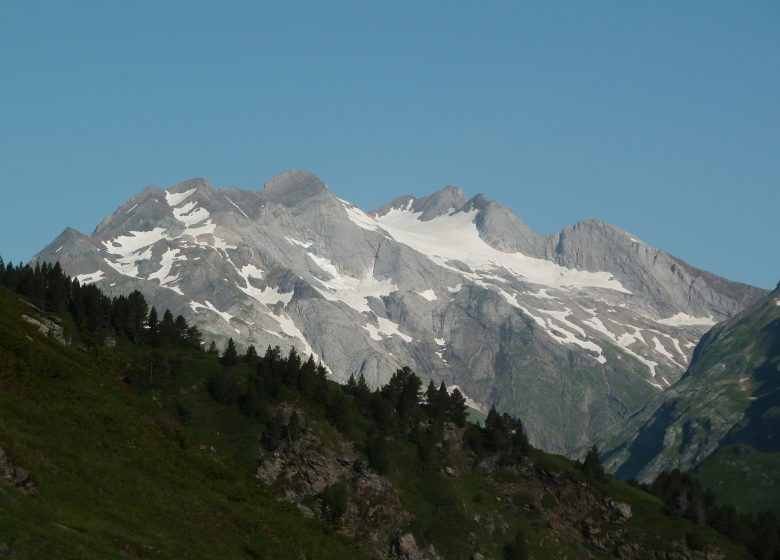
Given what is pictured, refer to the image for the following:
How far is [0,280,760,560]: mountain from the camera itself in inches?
3359

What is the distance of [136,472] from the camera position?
274 feet

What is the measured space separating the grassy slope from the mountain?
26cm

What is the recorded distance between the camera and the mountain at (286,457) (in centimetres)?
8531

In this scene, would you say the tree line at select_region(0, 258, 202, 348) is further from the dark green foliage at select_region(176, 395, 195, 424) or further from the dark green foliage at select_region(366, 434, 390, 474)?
the dark green foliage at select_region(366, 434, 390, 474)

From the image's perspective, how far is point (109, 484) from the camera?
7725 cm

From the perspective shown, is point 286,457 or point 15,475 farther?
point 286,457

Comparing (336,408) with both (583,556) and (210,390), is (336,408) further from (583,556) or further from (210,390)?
(583,556)

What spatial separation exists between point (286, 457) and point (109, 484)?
87944 mm

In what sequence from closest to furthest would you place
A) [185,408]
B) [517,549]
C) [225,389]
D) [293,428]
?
[185,408], [517,549], [293,428], [225,389]

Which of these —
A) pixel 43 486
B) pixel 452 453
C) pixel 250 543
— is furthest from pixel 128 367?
pixel 43 486

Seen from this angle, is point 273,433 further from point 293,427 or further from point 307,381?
point 307,381

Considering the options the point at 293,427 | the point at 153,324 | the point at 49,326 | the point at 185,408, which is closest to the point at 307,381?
the point at 293,427

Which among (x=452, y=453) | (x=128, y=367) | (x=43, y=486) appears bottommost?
(x=43, y=486)

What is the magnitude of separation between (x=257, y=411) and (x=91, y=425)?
79.9m
